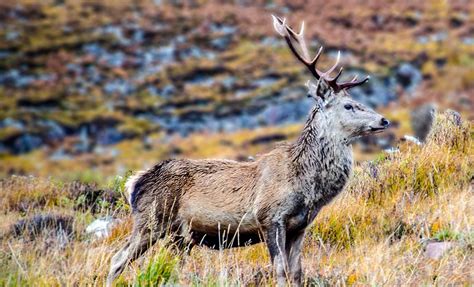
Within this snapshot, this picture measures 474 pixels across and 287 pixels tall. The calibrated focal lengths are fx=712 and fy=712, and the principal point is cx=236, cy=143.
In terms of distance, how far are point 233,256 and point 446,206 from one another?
236 cm

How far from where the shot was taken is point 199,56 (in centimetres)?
7075

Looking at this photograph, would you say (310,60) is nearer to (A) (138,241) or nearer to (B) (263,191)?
(B) (263,191)

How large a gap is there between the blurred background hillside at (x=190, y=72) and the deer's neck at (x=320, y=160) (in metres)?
37.8

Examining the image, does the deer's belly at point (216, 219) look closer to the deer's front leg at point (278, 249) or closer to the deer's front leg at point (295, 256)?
the deer's front leg at point (278, 249)

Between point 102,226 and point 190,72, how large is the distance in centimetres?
5882

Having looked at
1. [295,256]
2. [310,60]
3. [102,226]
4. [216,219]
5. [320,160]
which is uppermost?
[310,60]

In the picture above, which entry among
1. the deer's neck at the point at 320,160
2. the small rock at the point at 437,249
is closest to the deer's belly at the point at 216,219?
the deer's neck at the point at 320,160

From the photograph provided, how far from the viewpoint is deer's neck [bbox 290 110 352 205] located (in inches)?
267

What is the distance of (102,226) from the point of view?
913 cm

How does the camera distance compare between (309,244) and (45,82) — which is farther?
(45,82)

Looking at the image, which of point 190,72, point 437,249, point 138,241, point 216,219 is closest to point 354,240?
point 437,249

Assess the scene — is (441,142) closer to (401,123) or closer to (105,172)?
(105,172)

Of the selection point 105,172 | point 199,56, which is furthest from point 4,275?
point 199,56

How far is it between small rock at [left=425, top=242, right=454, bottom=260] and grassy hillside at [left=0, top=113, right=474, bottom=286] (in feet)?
0.20
